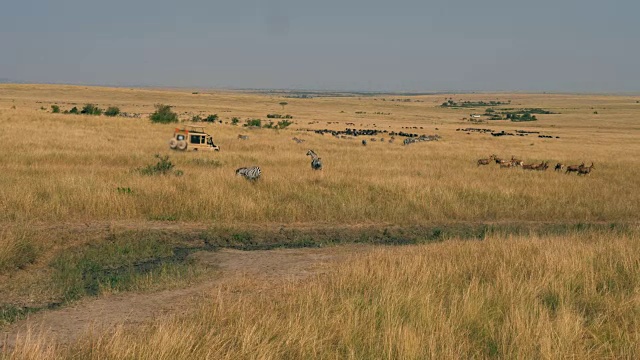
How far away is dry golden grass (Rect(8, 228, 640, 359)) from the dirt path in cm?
60

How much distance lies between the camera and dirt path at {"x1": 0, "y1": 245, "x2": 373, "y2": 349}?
646 centimetres

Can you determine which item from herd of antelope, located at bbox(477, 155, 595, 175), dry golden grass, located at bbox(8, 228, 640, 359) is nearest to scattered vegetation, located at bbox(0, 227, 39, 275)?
dry golden grass, located at bbox(8, 228, 640, 359)

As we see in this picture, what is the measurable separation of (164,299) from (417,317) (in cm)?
338

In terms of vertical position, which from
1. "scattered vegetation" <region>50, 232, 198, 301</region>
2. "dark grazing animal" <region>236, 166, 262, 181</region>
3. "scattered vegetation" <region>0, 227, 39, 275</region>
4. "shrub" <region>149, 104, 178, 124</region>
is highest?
"shrub" <region>149, 104, 178, 124</region>

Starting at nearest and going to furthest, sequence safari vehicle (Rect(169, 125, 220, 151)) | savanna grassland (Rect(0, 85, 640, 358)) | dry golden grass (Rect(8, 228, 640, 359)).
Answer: dry golden grass (Rect(8, 228, 640, 359)) → savanna grassland (Rect(0, 85, 640, 358)) → safari vehicle (Rect(169, 125, 220, 151))

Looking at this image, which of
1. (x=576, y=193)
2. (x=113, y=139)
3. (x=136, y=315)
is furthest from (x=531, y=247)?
(x=113, y=139)

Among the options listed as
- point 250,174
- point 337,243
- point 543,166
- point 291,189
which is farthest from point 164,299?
point 543,166

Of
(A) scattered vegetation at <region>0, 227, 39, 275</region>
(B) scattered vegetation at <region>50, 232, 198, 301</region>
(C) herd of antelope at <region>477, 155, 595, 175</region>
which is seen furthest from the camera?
(C) herd of antelope at <region>477, 155, 595, 175</region>

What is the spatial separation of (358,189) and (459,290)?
964cm

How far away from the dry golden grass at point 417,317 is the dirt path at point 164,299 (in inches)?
23.5

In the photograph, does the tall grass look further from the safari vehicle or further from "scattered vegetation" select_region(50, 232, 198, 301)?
"scattered vegetation" select_region(50, 232, 198, 301)

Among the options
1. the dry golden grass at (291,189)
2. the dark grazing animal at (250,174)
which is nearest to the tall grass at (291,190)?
the dry golden grass at (291,189)

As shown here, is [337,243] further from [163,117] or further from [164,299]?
[163,117]

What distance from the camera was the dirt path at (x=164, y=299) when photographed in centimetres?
646
